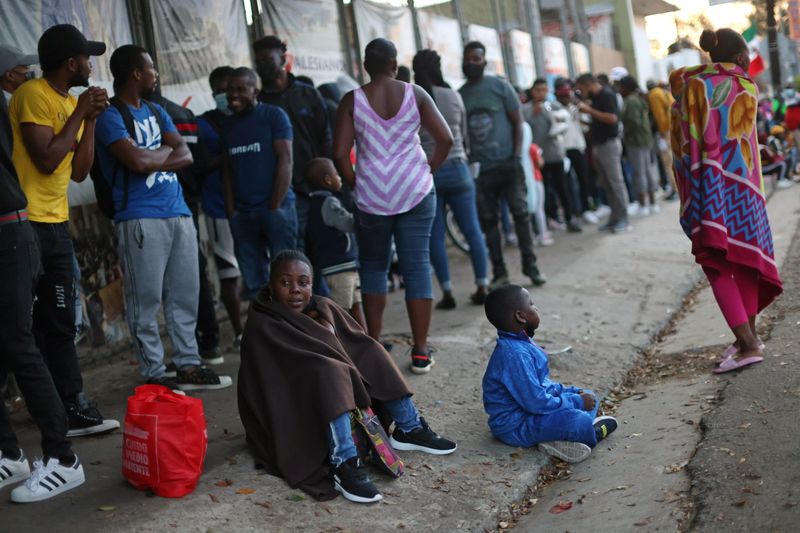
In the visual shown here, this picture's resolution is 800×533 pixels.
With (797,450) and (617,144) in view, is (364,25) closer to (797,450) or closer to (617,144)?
(617,144)

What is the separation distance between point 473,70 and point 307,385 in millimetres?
4766

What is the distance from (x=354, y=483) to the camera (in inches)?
165

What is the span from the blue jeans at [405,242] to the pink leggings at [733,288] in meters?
1.60

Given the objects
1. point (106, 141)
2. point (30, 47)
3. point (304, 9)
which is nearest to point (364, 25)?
point (304, 9)

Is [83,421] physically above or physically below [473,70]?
below

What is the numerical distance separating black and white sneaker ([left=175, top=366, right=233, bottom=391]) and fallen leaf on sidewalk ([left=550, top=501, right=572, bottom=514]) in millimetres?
2362

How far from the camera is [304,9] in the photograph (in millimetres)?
10227

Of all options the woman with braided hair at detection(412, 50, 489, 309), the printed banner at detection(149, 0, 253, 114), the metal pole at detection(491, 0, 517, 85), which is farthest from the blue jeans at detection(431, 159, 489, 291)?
the metal pole at detection(491, 0, 517, 85)

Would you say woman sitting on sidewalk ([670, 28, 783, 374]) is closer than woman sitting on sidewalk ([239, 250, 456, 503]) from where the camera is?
No

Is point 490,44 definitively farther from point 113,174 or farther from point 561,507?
point 561,507

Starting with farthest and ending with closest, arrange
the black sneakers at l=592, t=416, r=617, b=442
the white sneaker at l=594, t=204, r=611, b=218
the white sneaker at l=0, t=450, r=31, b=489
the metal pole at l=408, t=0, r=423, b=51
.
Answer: the white sneaker at l=594, t=204, r=611, b=218, the metal pole at l=408, t=0, r=423, b=51, the black sneakers at l=592, t=416, r=617, b=442, the white sneaker at l=0, t=450, r=31, b=489

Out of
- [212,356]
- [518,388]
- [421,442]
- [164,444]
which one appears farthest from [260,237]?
[164,444]

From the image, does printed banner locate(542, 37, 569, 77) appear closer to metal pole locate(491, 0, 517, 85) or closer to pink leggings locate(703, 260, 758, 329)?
metal pole locate(491, 0, 517, 85)

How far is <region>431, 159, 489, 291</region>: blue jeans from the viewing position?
7637mm
